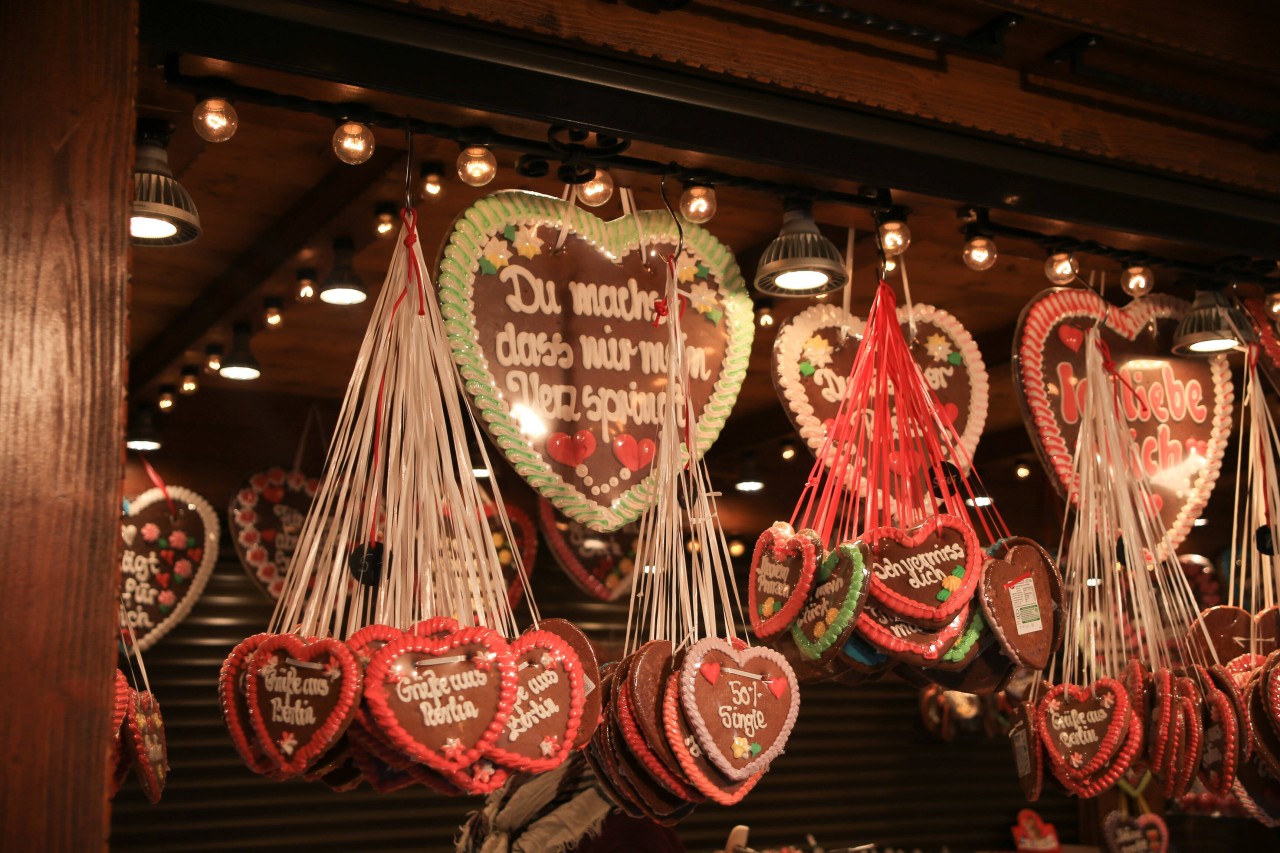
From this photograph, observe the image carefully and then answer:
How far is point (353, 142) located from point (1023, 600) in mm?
1327

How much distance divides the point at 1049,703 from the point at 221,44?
1854 millimetres

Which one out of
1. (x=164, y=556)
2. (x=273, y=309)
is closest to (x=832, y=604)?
(x=273, y=309)

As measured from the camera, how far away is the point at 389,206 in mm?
2789

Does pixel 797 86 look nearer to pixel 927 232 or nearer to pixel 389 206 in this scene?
pixel 927 232

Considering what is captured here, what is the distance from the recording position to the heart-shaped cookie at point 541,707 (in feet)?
5.40

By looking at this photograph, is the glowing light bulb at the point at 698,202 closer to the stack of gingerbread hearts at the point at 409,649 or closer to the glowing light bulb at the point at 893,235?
the glowing light bulb at the point at 893,235

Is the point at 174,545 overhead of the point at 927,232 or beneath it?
beneath

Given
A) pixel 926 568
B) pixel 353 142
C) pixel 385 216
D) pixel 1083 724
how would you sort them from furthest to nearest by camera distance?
pixel 385 216 → pixel 1083 724 → pixel 926 568 → pixel 353 142

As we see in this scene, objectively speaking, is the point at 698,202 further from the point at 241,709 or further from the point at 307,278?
the point at 307,278

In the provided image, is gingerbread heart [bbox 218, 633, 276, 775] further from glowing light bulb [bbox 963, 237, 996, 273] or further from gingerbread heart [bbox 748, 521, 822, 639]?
glowing light bulb [bbox 963, 237, 996, 273]

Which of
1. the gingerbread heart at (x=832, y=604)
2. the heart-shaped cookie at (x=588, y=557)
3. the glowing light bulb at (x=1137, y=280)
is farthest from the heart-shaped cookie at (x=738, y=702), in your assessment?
the heart-shaped cookie at (x=588, y=557)

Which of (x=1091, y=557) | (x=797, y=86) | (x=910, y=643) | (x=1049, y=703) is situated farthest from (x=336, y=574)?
(x=1091, y=557)

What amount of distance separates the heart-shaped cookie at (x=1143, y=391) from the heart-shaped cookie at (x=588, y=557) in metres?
2.64

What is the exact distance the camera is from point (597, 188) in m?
2.02
